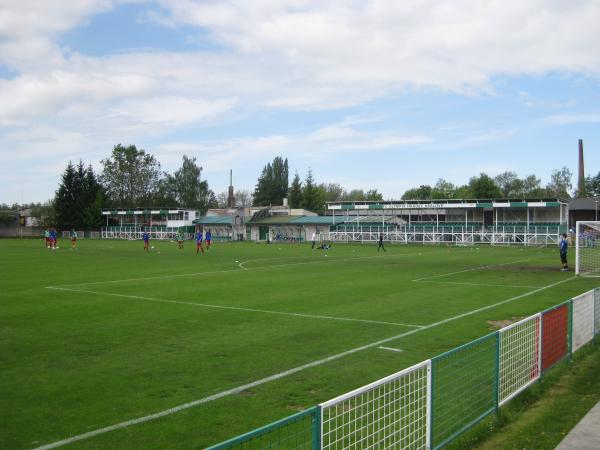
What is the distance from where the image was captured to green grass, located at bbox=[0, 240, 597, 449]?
750 cm

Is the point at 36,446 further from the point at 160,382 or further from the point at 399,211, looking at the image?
the point at 399,211

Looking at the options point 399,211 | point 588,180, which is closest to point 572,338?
point 399,211

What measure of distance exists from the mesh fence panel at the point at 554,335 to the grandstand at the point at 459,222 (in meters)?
54.3

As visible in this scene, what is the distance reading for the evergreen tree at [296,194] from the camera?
110 metres

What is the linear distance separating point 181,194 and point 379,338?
367 ft

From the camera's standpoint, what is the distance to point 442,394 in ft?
25.6

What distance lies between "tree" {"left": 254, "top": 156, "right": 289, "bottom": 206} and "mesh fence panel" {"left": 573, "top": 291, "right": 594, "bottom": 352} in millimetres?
107555

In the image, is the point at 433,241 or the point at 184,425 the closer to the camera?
the point at 184,425

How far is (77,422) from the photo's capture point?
727 centimetres

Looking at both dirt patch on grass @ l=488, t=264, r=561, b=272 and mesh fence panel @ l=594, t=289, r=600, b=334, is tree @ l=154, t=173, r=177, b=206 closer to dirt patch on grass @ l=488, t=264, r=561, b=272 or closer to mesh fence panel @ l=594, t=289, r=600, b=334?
dirt patch on grass @ l=488, t=264, r=561, b=272

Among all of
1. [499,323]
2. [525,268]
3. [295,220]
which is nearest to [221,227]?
[295,220]

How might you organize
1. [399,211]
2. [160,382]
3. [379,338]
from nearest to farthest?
1. [160,382]
2. [379,338]
3. [399,211]

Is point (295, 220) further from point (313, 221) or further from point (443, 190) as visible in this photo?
point (443, 190)

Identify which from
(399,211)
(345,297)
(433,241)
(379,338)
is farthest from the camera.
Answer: (399,211)
